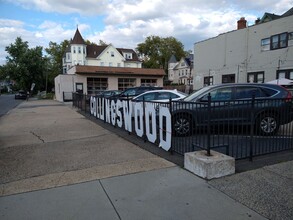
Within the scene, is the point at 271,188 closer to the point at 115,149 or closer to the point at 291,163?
the point at 291,163

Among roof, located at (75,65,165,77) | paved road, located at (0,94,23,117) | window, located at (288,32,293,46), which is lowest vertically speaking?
paved road, located at (0,94,23,117)

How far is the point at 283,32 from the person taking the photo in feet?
73.0

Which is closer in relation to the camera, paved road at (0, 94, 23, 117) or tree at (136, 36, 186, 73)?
paved road at (0, 94, 23, 117)

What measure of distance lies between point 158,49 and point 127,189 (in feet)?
254

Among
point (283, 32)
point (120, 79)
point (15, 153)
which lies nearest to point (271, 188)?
point (15, 153)

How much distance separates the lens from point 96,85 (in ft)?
112

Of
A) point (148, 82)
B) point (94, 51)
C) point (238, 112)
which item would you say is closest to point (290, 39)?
point (238, 112)

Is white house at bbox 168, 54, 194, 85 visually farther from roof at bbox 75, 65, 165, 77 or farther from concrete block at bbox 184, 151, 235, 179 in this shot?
concrete block at bbox 184, 151, 235, 179

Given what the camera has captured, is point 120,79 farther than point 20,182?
Yes

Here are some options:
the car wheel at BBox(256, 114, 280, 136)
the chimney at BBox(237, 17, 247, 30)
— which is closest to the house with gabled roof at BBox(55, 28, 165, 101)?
the chimney at BBox(237, 17, 247, 30)

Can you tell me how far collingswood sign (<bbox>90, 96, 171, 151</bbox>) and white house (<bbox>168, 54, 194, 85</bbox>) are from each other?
50.6 meters

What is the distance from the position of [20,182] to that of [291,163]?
Result: 5.31 metres

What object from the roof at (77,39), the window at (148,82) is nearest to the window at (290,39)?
the window at (148,82)

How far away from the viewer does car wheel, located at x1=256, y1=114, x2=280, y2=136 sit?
5.99 m
